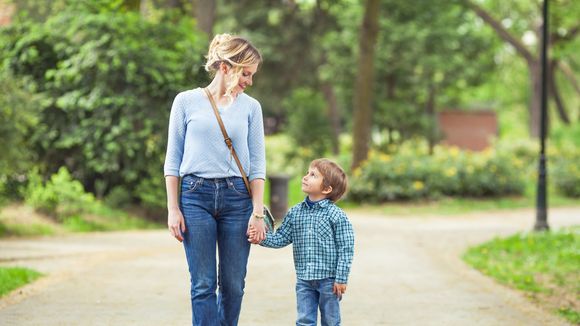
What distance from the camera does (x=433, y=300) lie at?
830 centimetres

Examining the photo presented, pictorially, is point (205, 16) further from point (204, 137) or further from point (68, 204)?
point (204, 137)

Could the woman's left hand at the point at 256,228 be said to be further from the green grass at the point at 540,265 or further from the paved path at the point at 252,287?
the green grass at the point at 540,265

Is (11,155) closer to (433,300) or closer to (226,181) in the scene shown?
(433,300)

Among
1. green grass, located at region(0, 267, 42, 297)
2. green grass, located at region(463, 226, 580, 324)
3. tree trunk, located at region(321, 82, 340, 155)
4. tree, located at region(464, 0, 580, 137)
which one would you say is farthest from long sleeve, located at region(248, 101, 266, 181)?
tree trunk, located at region(321, 82, 340, 155)

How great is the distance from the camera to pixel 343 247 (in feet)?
→ 17.3

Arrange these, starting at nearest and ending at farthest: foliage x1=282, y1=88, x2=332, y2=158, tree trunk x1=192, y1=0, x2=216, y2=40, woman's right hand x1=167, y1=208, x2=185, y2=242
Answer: woman's right hand x1=167, y1=208, x2=185, y2=242, tree trunk x1=192, y1=0, x2=216, y2=40, foliage x1=282, y1=88, x2=332, y2=158

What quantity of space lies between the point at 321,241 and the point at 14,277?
14.9 feet

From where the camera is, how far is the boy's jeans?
17.4 feet

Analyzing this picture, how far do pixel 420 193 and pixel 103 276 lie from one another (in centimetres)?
1308

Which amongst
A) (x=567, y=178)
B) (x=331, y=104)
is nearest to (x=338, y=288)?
(x=567, y=178)

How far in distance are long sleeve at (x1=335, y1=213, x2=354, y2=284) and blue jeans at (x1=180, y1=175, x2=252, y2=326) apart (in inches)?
21.6

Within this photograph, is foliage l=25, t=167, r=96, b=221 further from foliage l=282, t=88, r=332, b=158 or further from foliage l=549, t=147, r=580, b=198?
foliage l=282, t=88, r=332, b=158

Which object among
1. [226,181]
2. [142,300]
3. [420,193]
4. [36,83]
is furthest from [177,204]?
[420,193]

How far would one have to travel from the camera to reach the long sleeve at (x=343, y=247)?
5.24 m
